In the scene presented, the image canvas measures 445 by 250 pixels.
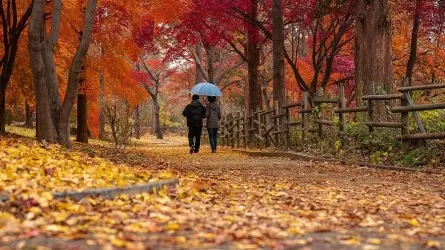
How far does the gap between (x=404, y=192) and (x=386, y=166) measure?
3.07 m

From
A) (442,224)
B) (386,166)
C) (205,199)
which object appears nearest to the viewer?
(442,224)

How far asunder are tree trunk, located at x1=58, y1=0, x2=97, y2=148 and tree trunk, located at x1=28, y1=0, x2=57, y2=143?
547 mm

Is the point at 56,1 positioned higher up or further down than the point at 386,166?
higher up

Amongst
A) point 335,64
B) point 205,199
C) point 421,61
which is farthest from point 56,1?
point 421,61

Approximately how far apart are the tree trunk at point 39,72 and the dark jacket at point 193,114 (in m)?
4.90

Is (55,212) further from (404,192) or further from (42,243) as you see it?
(404,192)

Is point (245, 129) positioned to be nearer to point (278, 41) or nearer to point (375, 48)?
point (278, 41)

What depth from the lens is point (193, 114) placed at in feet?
51.8

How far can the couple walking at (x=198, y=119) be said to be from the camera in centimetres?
1574

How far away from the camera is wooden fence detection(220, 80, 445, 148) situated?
10164 mm

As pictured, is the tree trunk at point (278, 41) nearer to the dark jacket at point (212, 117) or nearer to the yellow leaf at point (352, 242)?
the dark jacket at point (212, 117)

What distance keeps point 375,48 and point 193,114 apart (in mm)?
5402

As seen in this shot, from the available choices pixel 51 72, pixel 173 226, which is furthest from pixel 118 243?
pixel 51 72

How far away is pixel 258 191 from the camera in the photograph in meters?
6.60
